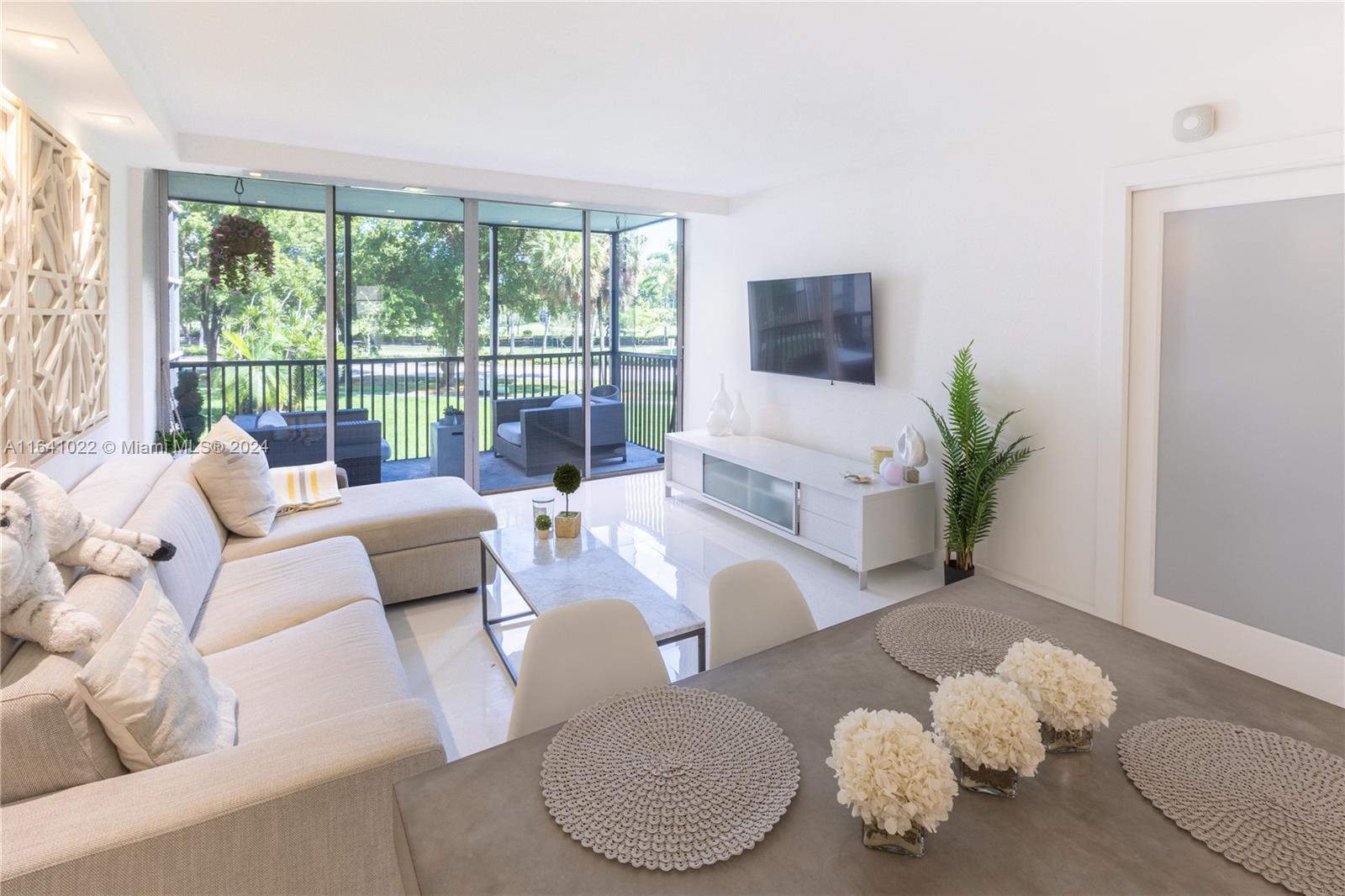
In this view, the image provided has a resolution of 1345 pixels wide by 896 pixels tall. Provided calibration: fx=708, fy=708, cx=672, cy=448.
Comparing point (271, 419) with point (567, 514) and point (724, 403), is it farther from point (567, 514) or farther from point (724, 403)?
point (724, 403)

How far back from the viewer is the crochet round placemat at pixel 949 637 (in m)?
1.53

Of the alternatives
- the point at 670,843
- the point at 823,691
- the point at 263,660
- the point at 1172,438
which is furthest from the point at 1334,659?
the point at 263,660

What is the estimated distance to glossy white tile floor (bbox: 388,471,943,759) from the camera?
277cm

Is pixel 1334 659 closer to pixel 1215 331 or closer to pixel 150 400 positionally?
pixel 1215 331

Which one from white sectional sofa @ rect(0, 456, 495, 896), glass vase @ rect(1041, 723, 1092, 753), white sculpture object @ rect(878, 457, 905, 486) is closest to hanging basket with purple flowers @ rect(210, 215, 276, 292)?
white sectional sofa @ rect(0, 456, 495, 896)

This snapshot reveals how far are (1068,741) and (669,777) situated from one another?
694 mm

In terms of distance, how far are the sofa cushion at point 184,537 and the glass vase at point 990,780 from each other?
240 centimetres

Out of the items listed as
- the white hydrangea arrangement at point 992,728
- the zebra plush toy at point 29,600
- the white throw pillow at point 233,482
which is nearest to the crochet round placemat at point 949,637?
the white hydrangea arrangement at point 992,728

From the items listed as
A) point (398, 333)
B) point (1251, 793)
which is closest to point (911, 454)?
point (1251, 793)

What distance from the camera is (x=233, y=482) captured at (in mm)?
3314

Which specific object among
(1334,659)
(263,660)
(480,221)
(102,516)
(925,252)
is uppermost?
(480,221)

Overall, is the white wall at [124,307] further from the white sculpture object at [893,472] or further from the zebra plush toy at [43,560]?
the white sculpture object at [893,472]

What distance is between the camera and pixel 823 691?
4.68 feet

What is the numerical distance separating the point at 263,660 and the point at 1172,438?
3.74 metres
